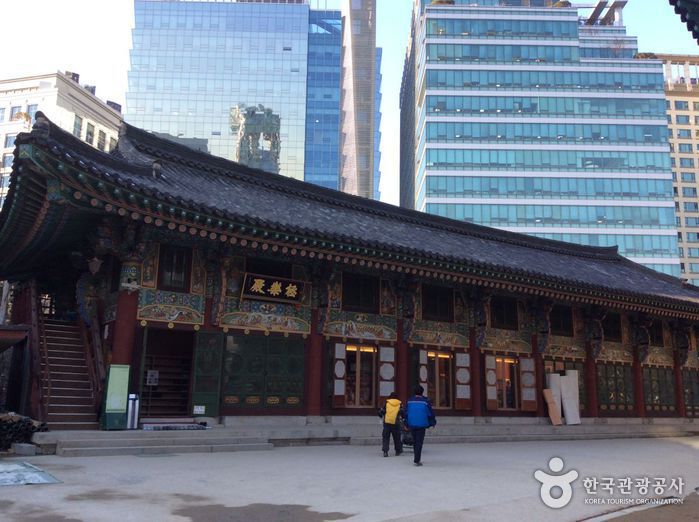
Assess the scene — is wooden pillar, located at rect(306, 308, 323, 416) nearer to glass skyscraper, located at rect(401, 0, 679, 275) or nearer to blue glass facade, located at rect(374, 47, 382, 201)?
glass skyscraper, located at rect(401, 0, 679, 275)

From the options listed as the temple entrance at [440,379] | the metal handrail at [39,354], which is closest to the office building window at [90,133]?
the metal handrail at [39,354]

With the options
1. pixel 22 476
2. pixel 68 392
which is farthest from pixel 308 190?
pixel 22 476

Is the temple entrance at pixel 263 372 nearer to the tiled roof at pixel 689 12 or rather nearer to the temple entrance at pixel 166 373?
the temple entrance at pixel 166 373

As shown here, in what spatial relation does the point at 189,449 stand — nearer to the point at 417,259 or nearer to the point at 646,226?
the point at 417,259

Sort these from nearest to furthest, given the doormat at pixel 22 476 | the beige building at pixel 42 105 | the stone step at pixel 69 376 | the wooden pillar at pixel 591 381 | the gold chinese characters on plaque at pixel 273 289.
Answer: the doormat at pixel 22 476 → the stone step at pixel 69 376 → the gold chinese characters on plaque at pixel 273 289 → the wooden pillar at pixel 591 381 → the beige building at pixel 42 105

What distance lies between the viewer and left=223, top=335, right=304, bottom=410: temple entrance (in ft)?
58.2

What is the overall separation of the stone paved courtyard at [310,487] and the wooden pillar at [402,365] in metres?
5.14

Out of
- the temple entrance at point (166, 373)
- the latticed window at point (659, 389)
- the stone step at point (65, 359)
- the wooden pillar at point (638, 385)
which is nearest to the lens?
the stone step at point (65, 359)

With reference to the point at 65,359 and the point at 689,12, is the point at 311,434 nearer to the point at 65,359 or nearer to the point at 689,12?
the point at 65,359

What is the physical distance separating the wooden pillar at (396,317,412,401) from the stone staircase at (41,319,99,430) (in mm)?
9818

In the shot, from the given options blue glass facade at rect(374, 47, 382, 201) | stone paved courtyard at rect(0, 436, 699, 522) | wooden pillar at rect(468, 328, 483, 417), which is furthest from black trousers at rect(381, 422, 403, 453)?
blue glass facade at rect(374, 47, 382, 201)

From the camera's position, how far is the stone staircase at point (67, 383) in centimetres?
1490

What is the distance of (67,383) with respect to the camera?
52.4ft

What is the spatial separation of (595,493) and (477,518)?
3184 mm
